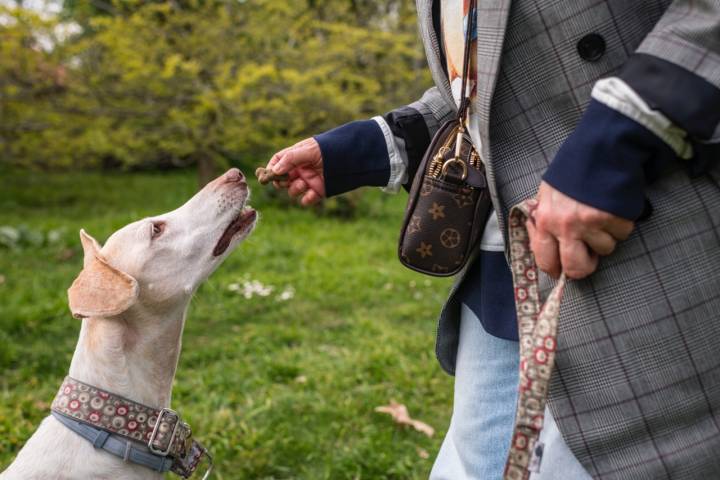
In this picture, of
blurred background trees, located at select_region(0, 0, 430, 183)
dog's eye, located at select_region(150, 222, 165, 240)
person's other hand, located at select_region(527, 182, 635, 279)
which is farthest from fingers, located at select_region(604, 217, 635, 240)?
blurred background trees, located at select_region(0, 0, 430, 183)

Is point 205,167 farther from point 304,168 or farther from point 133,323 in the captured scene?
point 304,168

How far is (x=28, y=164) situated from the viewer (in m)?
9.73

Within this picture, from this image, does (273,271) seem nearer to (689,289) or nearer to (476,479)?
(476,479)

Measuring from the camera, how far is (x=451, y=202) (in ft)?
5.48

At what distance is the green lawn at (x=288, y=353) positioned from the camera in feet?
11.1

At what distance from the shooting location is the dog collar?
206 cm

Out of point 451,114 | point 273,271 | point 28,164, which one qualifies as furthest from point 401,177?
point 28,164

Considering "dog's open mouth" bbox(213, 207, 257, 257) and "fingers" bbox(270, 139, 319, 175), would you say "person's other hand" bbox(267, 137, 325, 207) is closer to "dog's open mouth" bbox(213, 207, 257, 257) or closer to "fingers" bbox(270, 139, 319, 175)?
"fingers" bbox(270, 139, 319, 175)

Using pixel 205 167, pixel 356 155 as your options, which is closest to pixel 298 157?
pixel 356 155

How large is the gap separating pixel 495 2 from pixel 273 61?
8192 mm

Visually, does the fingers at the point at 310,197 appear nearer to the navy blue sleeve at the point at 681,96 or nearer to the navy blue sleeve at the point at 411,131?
the navy blue sleeve at the point at 411,131

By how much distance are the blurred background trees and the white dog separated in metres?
6.02

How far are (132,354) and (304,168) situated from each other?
2.66 feet

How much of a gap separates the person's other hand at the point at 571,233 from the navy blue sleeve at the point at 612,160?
20 mm
